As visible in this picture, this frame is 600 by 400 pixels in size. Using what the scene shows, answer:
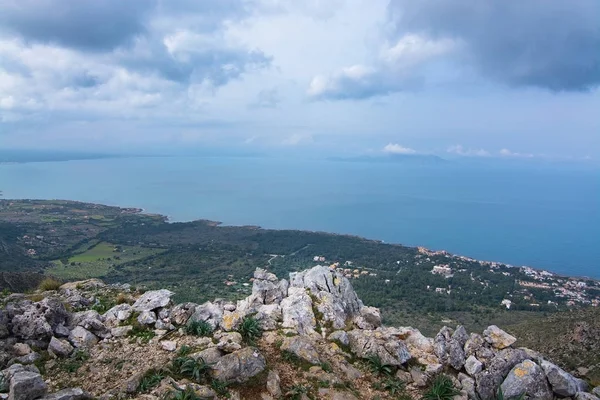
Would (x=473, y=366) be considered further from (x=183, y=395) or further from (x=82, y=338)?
(x=82, y=338)

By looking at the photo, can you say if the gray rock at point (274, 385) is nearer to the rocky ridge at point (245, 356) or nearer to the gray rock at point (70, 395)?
the rocky ridge at point (245, 356)

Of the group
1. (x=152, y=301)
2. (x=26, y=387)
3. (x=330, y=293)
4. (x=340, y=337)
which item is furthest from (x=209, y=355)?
(x=330, y=293)

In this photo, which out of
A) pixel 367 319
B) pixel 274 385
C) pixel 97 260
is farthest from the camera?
pixel 97 260

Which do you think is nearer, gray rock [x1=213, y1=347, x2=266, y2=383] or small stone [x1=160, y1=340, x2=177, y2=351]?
gray rock [x1=213, y1=347, x2=266, y2=383]

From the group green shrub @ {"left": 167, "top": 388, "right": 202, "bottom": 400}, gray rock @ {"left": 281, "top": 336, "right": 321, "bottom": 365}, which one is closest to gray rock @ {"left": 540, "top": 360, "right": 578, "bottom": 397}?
gray rock @ {"left": 281, "top": 336, "right": 321, "bottom": 365}

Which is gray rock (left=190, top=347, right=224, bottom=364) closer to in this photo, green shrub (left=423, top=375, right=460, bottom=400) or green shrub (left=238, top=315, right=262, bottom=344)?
green shrub (left=238, top=315, right=262, bottom=344)

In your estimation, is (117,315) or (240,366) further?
(117,315)
